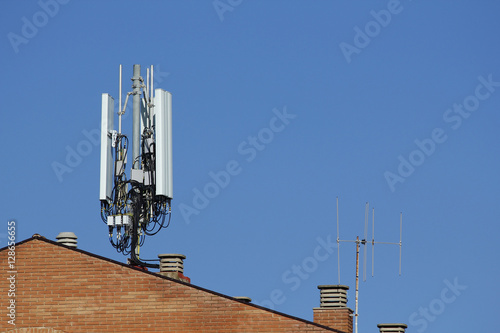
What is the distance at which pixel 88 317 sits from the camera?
102 ft

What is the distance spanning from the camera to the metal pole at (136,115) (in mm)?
43781

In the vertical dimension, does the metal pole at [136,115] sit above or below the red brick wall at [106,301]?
above

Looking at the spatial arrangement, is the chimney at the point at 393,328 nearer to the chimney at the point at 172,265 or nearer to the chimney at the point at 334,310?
the chimney at the point at 334,310

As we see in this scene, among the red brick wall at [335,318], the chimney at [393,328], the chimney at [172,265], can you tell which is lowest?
the chimney at [393,328]

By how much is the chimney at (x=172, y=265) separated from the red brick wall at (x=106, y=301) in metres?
2.48

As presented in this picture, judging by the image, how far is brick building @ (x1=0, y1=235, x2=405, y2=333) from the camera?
30094mm

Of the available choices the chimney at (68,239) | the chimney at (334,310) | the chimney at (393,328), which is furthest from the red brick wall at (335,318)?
the chimney at (68,239)

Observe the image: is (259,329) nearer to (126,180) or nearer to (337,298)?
(337,298)

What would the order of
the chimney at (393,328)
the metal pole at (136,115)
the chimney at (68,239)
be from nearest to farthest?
the chimney at (393,328), the chimney at (68,239), the metal pole at (136,115)

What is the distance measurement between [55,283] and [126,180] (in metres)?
11.2

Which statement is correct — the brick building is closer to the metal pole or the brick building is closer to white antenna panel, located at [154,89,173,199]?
white antenna panel, located at [154,89,173,199]

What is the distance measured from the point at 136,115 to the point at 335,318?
645 inches

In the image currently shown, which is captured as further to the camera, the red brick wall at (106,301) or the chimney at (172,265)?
the chimney at (172,265)

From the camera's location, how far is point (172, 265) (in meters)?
33.5
